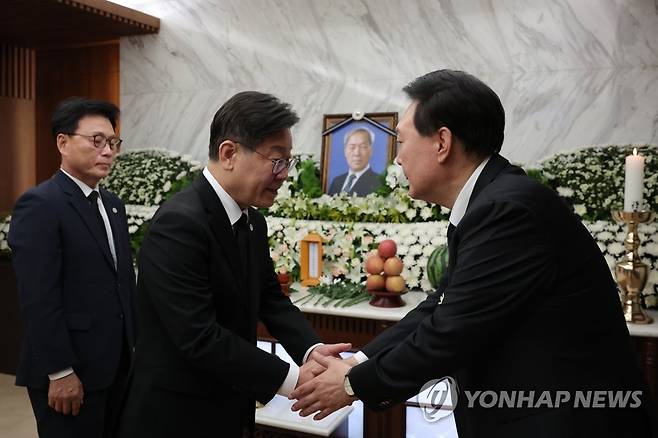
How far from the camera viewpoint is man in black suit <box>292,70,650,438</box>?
130cm

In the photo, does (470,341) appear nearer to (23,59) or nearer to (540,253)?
(540,253)

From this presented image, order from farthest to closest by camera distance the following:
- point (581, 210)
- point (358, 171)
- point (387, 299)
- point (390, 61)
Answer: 1. point (390, 61)
2. point (358, 171)
3. point (581, 210)
4. point (387, 299)

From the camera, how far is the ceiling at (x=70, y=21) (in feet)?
14.3

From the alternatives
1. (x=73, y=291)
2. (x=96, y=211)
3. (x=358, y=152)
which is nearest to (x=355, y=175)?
(x=358, y=152)

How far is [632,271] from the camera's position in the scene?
268cm

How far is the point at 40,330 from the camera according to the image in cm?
215

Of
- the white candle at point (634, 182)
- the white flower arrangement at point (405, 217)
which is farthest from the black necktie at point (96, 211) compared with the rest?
the white candle at point (634, 182)

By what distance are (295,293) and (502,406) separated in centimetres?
204

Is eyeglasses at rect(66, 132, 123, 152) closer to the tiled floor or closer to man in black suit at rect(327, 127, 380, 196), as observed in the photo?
man in black suit at rect(327, 127, 380, 196)

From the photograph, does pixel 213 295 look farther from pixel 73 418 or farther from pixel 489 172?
pixel 73 418

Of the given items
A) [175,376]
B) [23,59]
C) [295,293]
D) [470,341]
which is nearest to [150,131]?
[23,59]

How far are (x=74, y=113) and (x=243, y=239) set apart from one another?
136 centimetres

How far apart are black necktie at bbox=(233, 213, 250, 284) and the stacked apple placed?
1.47 m

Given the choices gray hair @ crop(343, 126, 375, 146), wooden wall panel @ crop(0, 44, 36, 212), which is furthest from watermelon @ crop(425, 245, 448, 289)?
wooden wall panel @ crop(0, 44, 36, 212)
